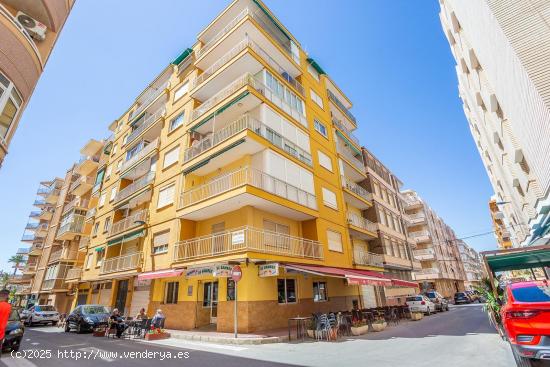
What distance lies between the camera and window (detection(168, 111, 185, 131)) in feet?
67.1

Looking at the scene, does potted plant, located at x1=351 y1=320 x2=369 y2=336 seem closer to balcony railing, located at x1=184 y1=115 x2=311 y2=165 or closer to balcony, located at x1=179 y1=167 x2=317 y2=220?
balcony, located at x1=179 y1=167 x2=317 y2=220

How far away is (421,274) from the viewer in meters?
42.2

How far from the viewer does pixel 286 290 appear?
14477 mm

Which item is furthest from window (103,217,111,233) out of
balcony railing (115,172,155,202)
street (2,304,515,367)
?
street (2,304,515,367)

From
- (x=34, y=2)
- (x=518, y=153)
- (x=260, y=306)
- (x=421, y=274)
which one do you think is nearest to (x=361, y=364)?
(x=260, y=306)

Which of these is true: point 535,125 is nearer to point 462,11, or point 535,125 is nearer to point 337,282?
point 462,11

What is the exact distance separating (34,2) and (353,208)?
24752mm

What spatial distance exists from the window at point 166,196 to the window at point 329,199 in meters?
10.7

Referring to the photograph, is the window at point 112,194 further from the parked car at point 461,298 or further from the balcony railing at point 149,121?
the parked car at point 461,298

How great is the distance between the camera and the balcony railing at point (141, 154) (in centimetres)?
2162

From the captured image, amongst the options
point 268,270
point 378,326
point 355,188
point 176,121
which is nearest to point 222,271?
point 268,270

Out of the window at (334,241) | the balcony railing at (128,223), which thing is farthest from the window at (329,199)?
the balcony railing at (128,223)

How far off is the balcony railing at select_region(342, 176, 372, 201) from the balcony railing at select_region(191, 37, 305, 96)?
27.4 feet

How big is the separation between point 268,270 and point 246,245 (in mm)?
1565
